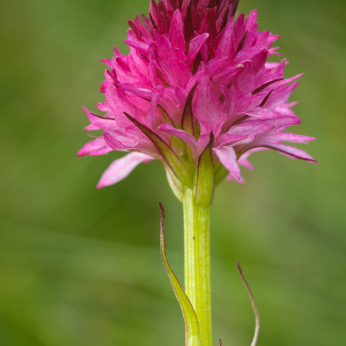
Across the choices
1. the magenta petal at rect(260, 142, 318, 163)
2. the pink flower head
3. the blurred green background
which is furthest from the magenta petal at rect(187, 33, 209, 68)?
the blurred green background

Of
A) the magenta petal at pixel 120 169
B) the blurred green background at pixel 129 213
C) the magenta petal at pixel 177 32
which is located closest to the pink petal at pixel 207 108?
the magenta petal at pixel 177 32

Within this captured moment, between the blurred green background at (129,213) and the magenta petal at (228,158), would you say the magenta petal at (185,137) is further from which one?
the blurred green background at (129,213)

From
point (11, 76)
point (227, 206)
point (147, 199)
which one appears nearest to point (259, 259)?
point (227, 206)

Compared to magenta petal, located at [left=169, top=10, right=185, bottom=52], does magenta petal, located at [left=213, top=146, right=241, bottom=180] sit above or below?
below

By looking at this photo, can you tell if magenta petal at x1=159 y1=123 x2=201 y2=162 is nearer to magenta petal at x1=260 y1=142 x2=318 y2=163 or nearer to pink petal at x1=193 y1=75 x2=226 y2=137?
pink petal at x1=193 y1=75 x2=226 y2=137

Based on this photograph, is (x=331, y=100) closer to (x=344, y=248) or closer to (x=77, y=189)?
(x=344, y=248)

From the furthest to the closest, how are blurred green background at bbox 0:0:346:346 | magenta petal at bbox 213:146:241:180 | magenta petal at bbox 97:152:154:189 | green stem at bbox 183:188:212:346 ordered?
1. blurred green background at bbox 0:0:346:346
2. magenta petal at bbox 97:152:154:189
3. green stem at bbox 183:188:212:346
4. magenta petal at bbox 213:146:241:180
